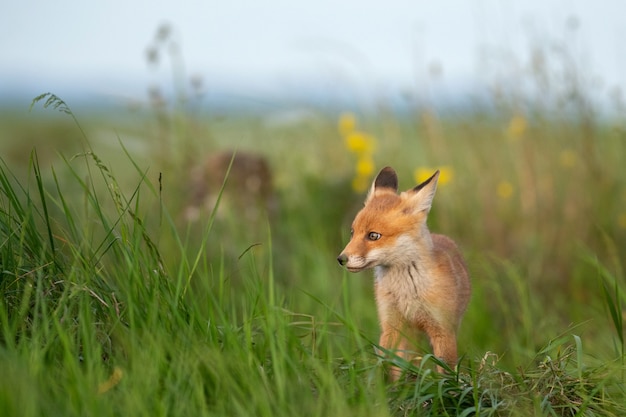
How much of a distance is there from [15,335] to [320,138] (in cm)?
753

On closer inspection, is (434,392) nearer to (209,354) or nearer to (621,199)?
(209,354)

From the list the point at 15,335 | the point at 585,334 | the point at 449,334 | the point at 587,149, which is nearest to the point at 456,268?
the point at 449,334

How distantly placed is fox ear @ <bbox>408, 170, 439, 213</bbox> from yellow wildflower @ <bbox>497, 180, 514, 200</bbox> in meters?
A: 4.66

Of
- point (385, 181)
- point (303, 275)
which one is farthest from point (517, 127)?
point (385, 181)

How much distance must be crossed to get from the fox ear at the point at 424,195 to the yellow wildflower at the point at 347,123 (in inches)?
220

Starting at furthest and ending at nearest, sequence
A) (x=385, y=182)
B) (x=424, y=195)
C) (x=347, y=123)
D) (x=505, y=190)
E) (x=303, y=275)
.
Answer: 1. (x=347, y=123)
2. (x=505, y=190)
3. (x=303, y=275)
4. (x=385, y=182)
5. (x=424, y=195)

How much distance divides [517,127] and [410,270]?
491 centimetres

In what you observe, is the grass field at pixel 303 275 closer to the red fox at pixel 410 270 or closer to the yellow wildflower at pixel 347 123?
the yellow wildflower at pixel 347 123

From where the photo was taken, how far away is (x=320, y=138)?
10.8 m

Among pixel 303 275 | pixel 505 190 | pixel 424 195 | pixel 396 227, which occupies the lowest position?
pixel 303 275

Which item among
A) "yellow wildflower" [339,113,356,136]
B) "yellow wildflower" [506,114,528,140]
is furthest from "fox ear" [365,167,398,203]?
"yellow wildflower" [339,113,356,136]

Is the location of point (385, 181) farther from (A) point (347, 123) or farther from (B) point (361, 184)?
(A) point (347, 123)

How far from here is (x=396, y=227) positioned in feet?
14.0

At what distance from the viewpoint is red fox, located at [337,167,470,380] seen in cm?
425
